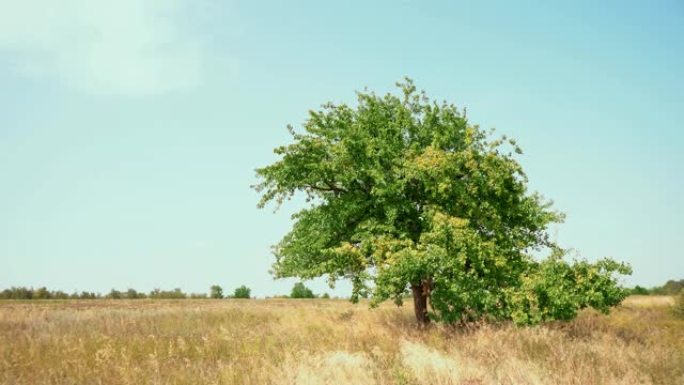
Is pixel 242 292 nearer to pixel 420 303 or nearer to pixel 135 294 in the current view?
pixel 135 294

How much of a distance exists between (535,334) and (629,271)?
4504 mm

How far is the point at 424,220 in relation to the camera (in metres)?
17.8

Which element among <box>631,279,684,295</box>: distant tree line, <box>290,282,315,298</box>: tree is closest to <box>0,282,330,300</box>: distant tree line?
<box>290,282,315,298</box>: tree

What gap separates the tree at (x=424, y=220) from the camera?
15.3 m

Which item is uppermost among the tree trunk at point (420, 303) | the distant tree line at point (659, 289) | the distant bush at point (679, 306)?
the tree trunk at point (420, 303)

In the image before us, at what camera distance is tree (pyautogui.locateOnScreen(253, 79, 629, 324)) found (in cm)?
1531

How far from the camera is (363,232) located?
17328 millimetres

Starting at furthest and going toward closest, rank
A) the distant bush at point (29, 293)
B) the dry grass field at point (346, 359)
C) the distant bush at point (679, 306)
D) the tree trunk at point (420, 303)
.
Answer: the distant bush at point (29, 293), the distant bush at point (679, 306), the tree trunk at point (420, 303), the dry grass field at point (346, 359)

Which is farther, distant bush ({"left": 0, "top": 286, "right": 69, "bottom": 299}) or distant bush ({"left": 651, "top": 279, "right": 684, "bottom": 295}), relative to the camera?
distant bush ({"left": 651, "top": 279, "right": 684, "bottom": 295})

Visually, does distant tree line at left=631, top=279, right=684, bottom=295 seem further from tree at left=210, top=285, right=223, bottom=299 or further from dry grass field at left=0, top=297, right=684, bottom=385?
dry grass field at left=0, top=297, right=684, bottom=385

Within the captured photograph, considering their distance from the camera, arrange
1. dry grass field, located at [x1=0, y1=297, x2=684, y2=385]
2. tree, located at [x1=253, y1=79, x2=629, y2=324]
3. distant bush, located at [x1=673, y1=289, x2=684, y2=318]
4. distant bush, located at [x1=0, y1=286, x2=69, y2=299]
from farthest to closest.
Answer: distant bush, located at [x1=0, y1=286, x2=69, y2=299]
distant bush, located at [x1=673, y1=289, x2=684, y2=318]
tree, located at [x1=253, y1=79, x2=629, y2=324]
dry grass field, located at [x1=0, y1=297, x2=684, y2=385]

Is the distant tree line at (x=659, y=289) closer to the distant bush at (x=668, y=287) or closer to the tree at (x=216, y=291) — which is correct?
the distant bush at (x=668, y=287)

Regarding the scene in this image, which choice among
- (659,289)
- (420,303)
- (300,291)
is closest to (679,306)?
(420,303)

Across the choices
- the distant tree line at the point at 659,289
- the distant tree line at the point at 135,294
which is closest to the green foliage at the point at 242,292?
the distant tree line at the point at 135,294
